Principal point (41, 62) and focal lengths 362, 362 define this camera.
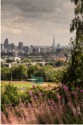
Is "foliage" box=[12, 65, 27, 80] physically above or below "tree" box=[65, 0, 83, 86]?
below

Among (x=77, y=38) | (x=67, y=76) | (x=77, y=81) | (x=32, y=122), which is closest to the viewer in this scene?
(x=32, y=122)

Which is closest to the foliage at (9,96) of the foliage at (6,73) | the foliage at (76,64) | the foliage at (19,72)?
the foliage at (76,64)

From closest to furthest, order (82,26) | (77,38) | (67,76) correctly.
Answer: (67,76), (77,38), (82,26)

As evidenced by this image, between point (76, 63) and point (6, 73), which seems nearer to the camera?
point (76, 63)

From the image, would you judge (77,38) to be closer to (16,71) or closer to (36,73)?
(36,73)

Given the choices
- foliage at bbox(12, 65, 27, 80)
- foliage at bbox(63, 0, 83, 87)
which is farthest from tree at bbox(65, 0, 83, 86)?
foliage at bbox(12, 65, 27, 80)

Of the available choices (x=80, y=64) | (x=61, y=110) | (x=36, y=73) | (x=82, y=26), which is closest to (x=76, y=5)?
(x=82, y=26)

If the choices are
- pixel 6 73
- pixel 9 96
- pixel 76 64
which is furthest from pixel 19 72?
pixel 9 96

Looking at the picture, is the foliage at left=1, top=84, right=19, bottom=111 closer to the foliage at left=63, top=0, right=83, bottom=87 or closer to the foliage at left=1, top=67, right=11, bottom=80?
the foliage at left=63, top=0, right=83, bottom=87

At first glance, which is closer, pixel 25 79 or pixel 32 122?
pixel 32 122

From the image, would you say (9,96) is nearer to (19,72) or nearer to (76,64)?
(76,64)

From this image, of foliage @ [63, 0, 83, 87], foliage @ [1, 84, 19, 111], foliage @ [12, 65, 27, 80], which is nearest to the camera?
foliage @ [1, 84, 19, 111]
